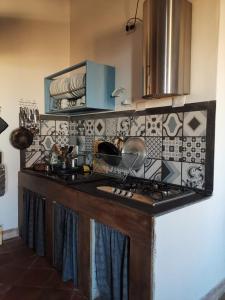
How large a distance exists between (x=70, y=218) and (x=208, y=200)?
0.83 meters

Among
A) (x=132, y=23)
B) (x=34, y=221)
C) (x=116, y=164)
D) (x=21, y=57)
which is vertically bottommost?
(x=34, y=221)

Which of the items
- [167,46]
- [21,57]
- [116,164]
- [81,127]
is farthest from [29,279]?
[21,57]

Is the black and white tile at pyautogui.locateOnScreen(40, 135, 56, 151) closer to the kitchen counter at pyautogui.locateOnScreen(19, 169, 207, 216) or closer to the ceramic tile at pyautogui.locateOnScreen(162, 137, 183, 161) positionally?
the kitchen counter at pyautogui.locateOnScreen(19, 169, 207, 216)

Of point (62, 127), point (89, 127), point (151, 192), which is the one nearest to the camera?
point (151, 192)

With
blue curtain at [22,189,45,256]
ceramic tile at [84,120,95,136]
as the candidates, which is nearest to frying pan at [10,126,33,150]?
blue curtain at [22,189,45,256]

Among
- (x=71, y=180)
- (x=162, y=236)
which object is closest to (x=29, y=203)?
(x=71, y=180)

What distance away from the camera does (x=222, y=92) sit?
1393 mm

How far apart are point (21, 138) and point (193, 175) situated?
4.92ft

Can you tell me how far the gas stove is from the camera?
48.0 inches

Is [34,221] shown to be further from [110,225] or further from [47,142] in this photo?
[110,225]

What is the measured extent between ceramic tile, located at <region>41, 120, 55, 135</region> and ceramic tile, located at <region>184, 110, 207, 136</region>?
136 centimetres

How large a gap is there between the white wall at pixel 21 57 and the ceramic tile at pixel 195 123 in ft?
4.66

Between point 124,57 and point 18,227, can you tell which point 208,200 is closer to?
point 124,57

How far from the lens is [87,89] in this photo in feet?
5.97
